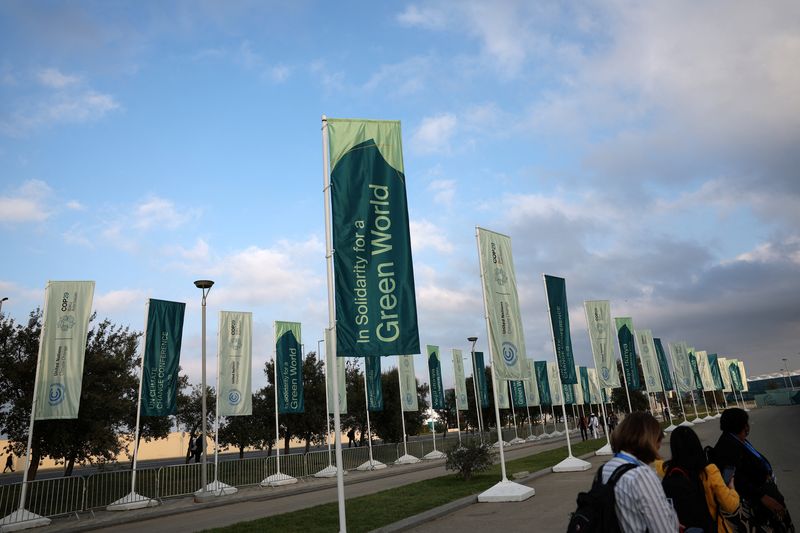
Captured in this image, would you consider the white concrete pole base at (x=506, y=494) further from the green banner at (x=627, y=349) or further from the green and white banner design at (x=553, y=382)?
the green and white banner design at (x=553, y=382)

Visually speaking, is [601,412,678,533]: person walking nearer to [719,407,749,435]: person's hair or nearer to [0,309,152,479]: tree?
[719,407,749,435]: person's hair

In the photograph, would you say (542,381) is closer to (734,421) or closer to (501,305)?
(501,305)

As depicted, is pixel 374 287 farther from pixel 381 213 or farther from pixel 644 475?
pixel 644 475

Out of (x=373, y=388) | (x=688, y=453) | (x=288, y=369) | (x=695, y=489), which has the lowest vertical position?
(x=695, y=489)

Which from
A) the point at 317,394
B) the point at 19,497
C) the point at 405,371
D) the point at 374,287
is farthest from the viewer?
the point at 317,394

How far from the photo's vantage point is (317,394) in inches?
1479

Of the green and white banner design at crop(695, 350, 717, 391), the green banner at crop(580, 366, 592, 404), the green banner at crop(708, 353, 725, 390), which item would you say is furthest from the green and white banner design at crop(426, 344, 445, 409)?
the green banner at crop(708, 353, 725, 390)

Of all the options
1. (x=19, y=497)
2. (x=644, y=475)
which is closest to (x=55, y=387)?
(x=19, y=497)

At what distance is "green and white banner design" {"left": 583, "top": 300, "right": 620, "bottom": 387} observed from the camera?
22375 mm

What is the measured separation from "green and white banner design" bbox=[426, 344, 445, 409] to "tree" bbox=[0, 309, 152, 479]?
1701 centimetres

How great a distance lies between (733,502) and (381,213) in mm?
6999

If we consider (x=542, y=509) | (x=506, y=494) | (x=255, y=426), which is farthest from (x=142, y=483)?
(x=255, y=426)

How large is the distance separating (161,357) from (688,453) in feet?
59.1

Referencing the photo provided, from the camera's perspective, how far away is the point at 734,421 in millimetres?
5250
